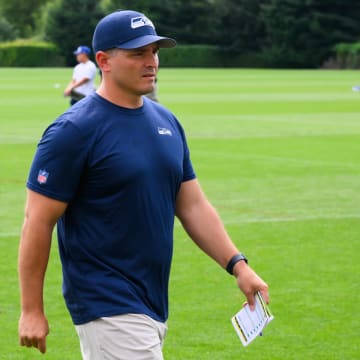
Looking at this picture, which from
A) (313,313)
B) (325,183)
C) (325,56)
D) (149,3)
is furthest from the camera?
(149,3)

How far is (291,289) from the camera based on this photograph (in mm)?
9562

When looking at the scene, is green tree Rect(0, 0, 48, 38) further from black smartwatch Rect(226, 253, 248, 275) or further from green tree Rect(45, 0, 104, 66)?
black smartwatch Rect(226, 253, 248, 275)

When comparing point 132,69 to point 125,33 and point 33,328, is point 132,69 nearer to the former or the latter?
point 125,33

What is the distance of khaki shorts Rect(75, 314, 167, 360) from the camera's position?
15.4ft

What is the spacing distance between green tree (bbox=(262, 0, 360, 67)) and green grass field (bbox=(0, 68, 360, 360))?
61217 millimetres

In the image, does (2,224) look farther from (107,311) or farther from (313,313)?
(107,311)

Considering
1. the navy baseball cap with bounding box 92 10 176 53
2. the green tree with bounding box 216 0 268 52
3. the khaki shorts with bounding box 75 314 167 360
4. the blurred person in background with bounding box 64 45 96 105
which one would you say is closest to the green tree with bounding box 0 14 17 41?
the green tree with bounding box 216 0 268 52

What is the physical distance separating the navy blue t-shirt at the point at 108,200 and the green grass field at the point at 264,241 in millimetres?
2824

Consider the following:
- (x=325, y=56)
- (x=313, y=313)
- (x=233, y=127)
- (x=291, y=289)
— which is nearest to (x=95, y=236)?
(x=313, y=313)

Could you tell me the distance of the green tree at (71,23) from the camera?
302ft

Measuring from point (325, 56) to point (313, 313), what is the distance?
82.5 meters

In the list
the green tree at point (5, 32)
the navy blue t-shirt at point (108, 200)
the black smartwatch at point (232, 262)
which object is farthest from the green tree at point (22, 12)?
the navy blue t-shirt at point (108, 200)

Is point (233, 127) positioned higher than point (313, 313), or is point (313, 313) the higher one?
point (313, 313)

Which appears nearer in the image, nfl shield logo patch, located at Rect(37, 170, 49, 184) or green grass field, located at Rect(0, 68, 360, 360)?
nfl shield logo patch, located at Rect(37, 170, 49, 184)
